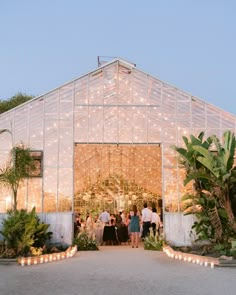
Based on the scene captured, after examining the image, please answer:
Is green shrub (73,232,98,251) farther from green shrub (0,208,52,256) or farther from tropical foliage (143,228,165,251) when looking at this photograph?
green shrub (0,208,52,256)

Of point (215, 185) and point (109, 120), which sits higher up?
point (109, 120)

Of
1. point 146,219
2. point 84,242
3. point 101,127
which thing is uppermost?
point 101,127

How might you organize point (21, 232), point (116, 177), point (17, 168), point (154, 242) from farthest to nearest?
point (116, 177) < point (154, 242) < point (17, 168) < point (21, 232)

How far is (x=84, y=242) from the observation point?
14555 mm

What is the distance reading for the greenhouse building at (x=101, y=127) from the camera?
14617 millimetres

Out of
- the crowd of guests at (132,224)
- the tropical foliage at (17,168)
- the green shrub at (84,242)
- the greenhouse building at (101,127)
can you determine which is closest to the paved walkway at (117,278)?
the green shrub at (84,242)

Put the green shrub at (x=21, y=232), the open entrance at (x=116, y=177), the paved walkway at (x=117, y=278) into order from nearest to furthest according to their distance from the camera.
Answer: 1. the paved walkway at (x=117, y=278)
2. the green shrub at (x=21, y=232)
3. the open entrance at (x=116, y=177)

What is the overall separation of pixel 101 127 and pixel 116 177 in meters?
8.41

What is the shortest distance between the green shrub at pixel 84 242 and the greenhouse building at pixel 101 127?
0.30m

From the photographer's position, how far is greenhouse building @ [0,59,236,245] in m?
14.6

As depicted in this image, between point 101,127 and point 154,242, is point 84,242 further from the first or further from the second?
point 101,127

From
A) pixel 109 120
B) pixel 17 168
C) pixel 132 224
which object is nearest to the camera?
pixel 17 168

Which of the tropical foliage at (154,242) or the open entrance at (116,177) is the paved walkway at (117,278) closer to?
the tropical foliage at (154,242)

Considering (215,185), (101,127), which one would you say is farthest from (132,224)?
(215,185)
